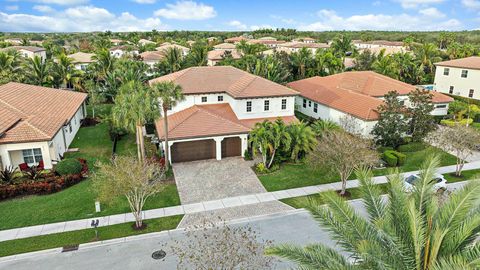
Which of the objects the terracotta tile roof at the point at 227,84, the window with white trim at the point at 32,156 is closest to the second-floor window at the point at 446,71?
the terracotta tile roof at the point at 227,84

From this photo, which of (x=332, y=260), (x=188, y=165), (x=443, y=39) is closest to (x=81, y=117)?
(x=188, y=165)

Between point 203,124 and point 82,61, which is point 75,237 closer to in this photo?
point 203,124

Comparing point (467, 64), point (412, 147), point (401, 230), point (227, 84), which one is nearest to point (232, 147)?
point (227, 84)

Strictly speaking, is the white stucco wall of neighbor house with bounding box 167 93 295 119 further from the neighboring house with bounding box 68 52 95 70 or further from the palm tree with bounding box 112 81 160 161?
the neighboring house with bounding box 68 52 95 70

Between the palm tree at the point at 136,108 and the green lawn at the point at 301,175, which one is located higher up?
the palm tree at the point at 136,108

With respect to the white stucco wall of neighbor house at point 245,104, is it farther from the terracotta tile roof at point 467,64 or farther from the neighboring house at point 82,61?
the neighboring house at point 82,61

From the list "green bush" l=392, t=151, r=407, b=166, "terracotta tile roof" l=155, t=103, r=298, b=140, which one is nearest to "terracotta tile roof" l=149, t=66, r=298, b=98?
"terracotta tile roof" l=155, t=103, r=298, b=140
